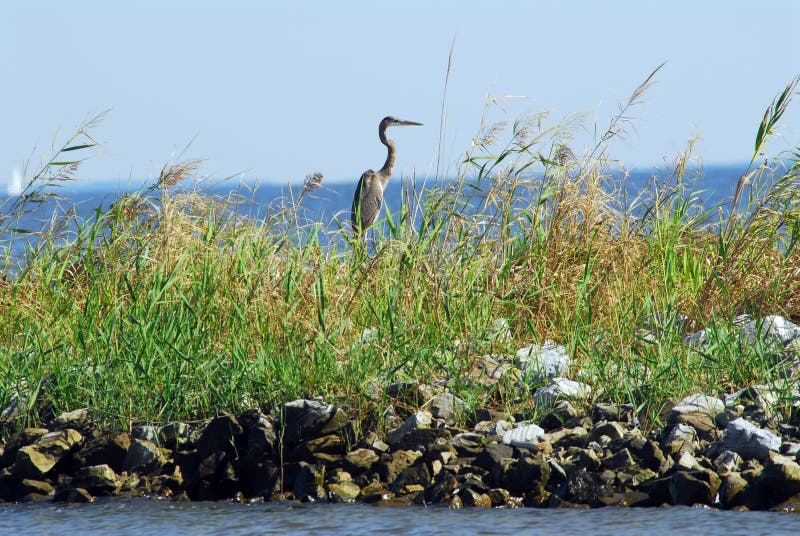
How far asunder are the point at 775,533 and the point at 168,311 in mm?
2840

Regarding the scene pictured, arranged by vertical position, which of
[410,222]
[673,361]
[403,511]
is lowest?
[403,511]

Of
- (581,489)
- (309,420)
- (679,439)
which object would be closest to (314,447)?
(309,420)

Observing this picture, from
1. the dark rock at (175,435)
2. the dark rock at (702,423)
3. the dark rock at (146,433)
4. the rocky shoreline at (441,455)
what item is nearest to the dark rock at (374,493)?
the rocky shoreline at (441,455)

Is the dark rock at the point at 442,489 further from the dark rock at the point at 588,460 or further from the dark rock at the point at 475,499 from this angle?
the dark rock at the point at 588,460

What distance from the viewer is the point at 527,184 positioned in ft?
19.4

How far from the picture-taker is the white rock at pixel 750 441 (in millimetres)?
4012

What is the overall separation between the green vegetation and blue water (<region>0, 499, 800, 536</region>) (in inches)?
19.5

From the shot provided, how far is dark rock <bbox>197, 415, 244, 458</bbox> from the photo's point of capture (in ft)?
14.5

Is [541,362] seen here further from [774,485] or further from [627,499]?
[774,485]

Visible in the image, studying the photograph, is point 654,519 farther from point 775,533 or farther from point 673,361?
point 673,361

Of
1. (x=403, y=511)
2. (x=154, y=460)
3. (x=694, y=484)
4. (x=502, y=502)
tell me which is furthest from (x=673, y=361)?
(x=154, y=460)

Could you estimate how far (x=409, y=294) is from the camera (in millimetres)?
5199

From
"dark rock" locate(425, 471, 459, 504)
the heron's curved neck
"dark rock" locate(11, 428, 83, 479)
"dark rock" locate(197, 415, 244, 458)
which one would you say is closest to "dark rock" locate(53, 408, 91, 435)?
"dark rock" locate(11, 428, 83, 479)

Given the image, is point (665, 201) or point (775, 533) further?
point (665, 201)
